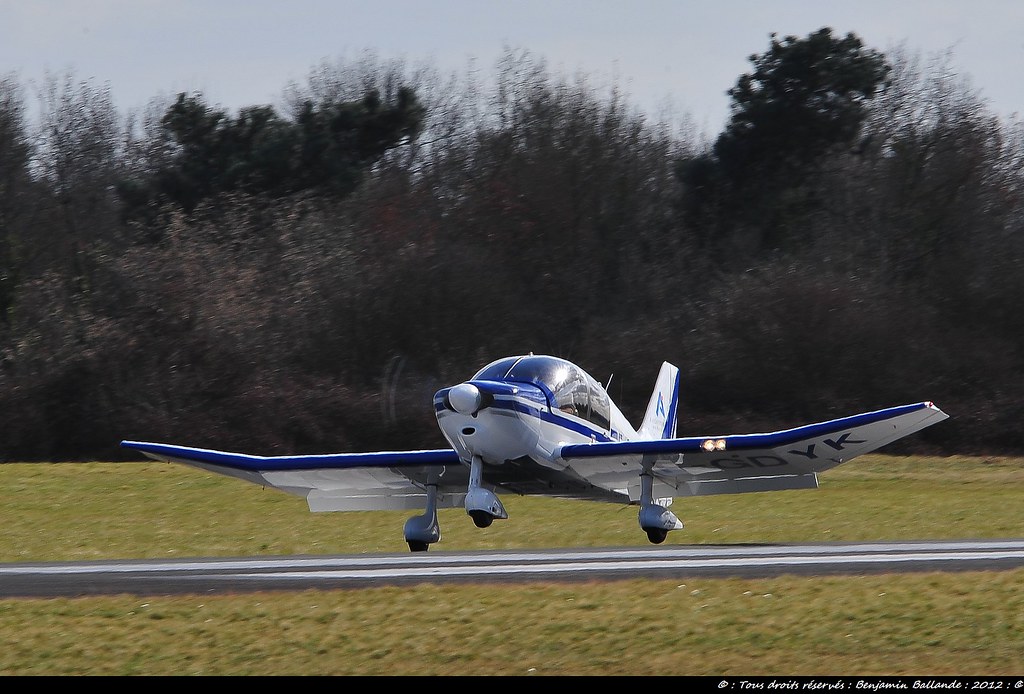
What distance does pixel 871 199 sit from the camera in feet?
157

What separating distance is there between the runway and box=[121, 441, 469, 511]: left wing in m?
0.93

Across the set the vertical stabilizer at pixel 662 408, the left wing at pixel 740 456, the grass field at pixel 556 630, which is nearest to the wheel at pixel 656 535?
the left wing at pixel 740 456

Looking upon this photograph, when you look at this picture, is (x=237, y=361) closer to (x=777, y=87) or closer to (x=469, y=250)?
(x=469, y=250)

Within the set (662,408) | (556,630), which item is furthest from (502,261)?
(556,630)

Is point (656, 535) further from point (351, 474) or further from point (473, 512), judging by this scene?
point (351, 474)

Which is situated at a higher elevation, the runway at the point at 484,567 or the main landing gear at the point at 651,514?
the main landing gear at the point at 651,514

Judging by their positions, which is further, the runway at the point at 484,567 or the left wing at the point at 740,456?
the left wing at the point at 740,456

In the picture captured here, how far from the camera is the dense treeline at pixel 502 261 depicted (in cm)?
4288

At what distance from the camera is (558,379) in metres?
17.2

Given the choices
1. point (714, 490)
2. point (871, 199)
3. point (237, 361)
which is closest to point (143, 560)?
point (714, 490)

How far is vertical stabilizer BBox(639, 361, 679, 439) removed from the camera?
838 inches

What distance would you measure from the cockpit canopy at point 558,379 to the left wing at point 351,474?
1.60 meters

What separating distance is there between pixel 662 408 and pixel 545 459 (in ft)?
18.7

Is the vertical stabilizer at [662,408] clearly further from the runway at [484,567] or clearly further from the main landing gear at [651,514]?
the main landing gear at [651,514]
